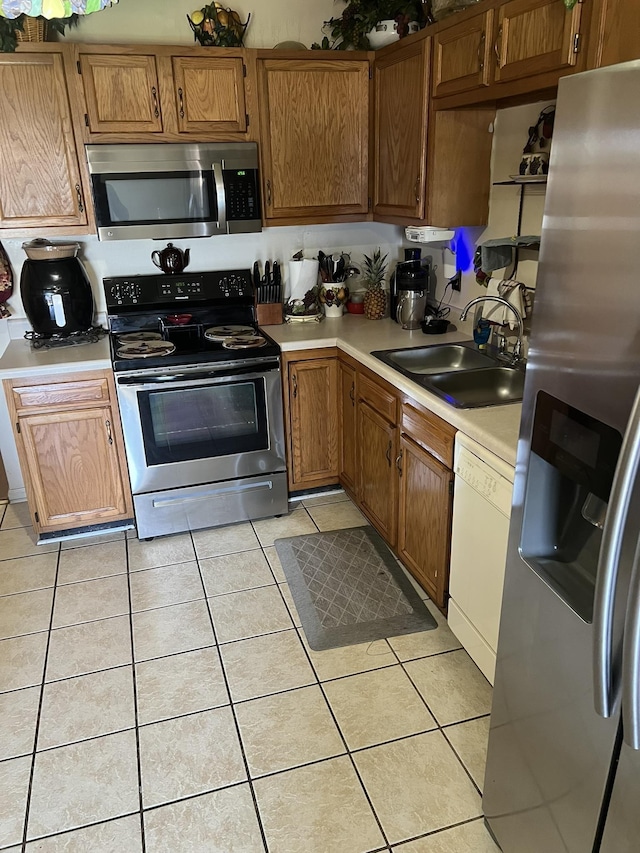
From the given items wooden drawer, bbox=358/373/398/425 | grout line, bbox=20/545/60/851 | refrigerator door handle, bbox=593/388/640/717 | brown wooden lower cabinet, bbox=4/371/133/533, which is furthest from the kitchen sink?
grout line, bbox=20/545/60/851

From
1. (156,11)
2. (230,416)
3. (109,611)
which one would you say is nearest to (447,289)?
(230,416)

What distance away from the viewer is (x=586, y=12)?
1.67 metres

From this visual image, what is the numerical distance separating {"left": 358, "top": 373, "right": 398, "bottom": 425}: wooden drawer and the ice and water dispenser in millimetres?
1284

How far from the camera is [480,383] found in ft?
8.50

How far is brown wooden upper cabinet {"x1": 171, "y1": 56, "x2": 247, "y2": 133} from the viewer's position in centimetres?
285

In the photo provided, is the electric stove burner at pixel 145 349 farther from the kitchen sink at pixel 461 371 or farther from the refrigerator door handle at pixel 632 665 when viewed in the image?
the refrigerator door handle at pixel 632 665

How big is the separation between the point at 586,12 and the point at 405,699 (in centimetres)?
209

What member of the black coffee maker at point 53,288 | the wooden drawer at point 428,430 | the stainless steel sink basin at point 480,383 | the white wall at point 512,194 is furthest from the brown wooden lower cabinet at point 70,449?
the white wall at point 512,194

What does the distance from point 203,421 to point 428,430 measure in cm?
119

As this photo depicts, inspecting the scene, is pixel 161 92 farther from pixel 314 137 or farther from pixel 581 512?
pixel 581 512

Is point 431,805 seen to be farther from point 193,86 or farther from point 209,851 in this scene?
point 193,86

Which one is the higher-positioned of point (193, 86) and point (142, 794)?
point (193, 86)

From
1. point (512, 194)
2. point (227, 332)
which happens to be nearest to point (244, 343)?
point (227, 332)

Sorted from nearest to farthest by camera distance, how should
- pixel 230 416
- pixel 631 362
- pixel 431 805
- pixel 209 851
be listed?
pixel 631 362, pixel 209 851, pixel 431 805, pixel 230 416
